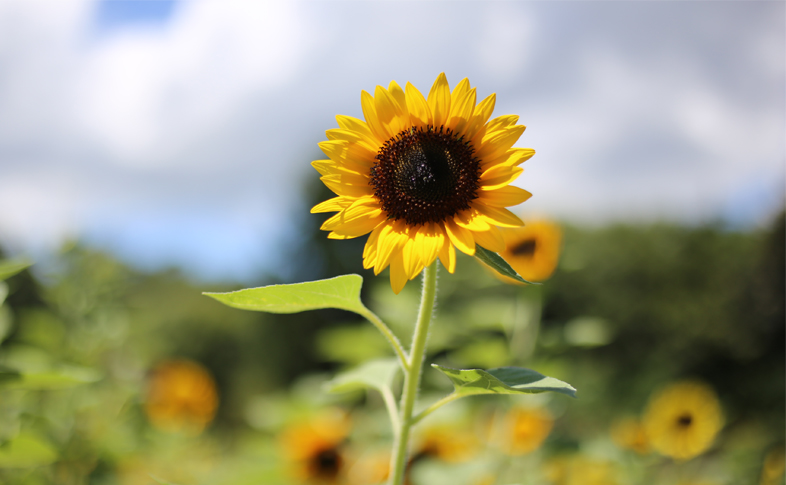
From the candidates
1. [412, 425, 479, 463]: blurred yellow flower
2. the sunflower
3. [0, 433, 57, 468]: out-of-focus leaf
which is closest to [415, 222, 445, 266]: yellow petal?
the sunflower

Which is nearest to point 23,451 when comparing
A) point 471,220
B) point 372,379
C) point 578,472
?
point 372,379

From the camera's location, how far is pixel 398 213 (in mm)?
1061

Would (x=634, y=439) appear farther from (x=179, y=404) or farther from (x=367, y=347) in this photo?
(x=179, y=404)

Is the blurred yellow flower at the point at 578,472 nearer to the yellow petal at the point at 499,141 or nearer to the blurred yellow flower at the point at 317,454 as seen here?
the blurred yellow flower at the point at 317,454

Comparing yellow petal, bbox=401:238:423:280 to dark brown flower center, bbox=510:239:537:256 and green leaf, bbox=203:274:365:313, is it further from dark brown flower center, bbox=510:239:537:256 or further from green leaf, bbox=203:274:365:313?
dark brown flower center, bbox=510:239:537:256

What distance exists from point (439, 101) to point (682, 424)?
4.51 meters

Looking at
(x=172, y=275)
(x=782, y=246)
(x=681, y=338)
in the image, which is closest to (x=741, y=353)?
(x=681, y=338)

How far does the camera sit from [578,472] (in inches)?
173

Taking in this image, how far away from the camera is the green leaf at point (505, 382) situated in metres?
0.79

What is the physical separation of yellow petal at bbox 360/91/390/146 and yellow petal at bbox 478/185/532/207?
9.6 inches

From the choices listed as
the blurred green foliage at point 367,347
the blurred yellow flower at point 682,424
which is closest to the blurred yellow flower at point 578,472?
the blurred green foliage at point 367,347

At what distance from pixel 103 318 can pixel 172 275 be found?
16157 mm

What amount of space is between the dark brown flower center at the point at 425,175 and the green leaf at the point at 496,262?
5.2 inches

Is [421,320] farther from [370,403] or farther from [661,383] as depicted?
[661,383]
